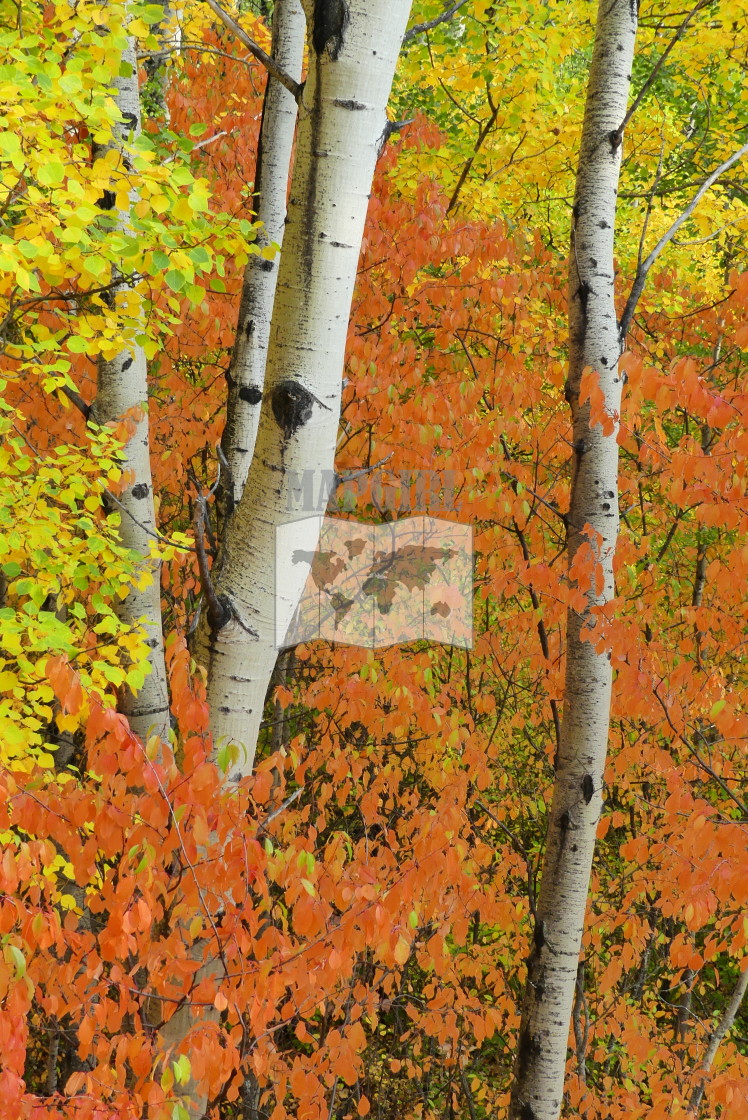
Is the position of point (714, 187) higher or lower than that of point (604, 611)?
higher

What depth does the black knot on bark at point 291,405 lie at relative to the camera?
2.10 metres

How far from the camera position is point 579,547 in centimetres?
340

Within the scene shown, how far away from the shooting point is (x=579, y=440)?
3480 mm

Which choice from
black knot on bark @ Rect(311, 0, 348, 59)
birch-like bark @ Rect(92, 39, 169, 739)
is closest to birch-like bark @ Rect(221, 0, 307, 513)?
birch-like bark @ Rect(92, 39, 169, 739)

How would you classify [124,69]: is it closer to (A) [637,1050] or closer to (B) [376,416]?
(B) [376,416]

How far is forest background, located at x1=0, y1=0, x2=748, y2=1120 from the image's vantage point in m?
2.58

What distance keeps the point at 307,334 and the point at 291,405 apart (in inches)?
7.5

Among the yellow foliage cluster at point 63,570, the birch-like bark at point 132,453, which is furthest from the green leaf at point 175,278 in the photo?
the yellow foliage cluster at point 63,570

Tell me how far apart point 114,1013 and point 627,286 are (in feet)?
23.8

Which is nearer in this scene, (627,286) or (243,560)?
(243,560)

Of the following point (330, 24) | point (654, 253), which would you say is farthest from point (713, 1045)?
point (330, 24)

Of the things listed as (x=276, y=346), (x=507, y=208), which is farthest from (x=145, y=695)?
(x=507, y=208)

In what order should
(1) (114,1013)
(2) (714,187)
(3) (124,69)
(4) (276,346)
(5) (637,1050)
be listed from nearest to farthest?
(4) (276,346)
(1) (114,1013)
(3) (124,69)
(5) (637,1050)
(2) (714,187)

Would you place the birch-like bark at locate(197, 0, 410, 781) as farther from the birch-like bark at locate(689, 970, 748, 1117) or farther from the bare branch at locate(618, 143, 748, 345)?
the birch-like bark at locate(689, 970, 748, 1117)
